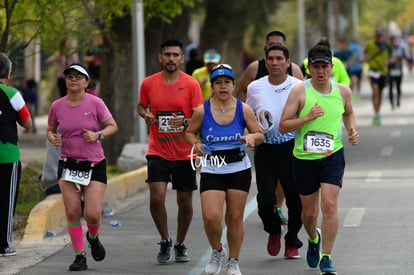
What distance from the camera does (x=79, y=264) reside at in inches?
405

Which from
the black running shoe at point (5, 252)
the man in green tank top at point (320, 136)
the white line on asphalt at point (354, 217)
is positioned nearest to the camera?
the man in green tank top at point (320, 136)

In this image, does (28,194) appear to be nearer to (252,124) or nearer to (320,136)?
(252,124)

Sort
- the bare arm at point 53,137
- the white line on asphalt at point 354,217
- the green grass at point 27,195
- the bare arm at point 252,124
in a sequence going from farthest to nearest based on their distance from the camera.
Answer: the green grass at point 27,195 → the white line on asphalt at point 354,217 → the bare arm at point 53,137 → the bare arm at point 252,124

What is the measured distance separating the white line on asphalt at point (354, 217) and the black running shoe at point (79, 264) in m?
→ 3.29

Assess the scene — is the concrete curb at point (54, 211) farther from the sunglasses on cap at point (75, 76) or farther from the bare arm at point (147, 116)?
the sunglasses on cap at point (75, 76)

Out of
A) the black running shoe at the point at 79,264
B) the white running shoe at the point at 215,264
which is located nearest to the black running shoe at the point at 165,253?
the black running shoe at the point at 79,264

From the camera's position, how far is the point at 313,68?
31.6 feet

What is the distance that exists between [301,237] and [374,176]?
560 cm

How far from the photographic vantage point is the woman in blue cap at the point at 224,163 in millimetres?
9609

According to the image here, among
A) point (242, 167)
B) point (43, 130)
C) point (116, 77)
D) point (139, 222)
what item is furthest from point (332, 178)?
point (43, 130)

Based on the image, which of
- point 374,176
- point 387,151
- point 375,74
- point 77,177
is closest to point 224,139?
point 77,177

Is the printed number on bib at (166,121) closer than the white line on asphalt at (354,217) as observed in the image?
Yes

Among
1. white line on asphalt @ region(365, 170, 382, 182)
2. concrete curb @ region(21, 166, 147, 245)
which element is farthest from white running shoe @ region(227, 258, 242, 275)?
white line on asphalt @ region(365, 170, 382, 182)

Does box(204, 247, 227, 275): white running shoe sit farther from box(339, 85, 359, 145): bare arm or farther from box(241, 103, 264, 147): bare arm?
box(339, 85, 359, 145): bare arm
